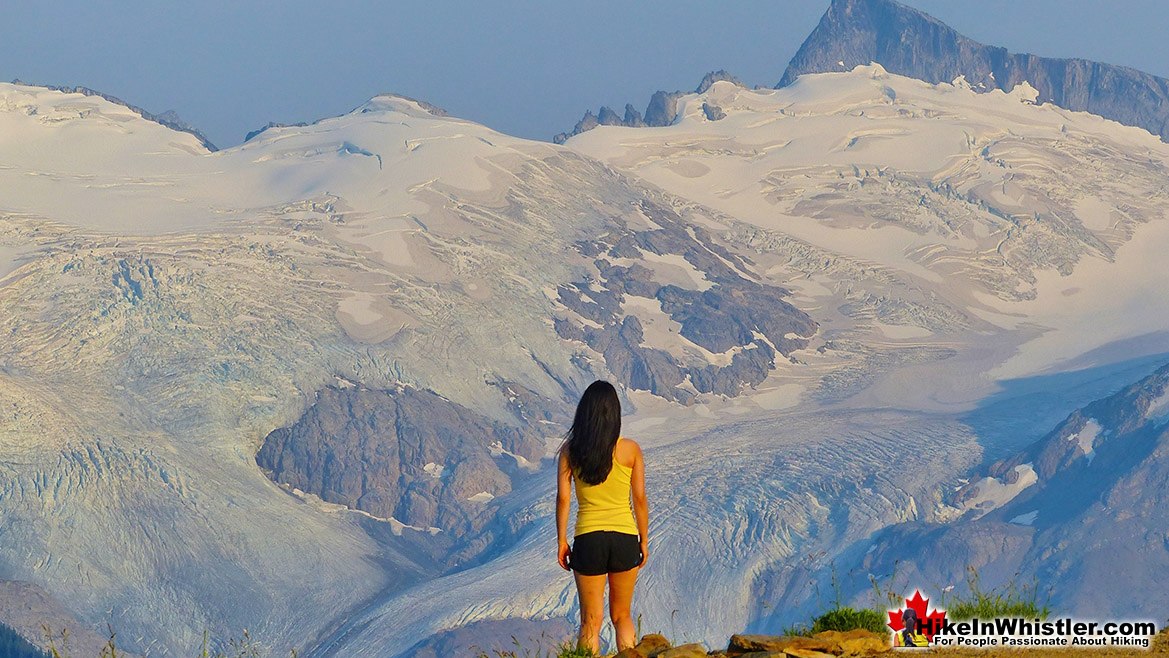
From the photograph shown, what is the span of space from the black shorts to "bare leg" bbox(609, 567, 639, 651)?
119 millimetres

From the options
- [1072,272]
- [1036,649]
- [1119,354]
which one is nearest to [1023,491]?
[1119,354]

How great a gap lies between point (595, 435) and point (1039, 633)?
3.18 metres

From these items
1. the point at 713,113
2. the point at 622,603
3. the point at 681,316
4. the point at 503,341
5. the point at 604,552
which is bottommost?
the point at 622,603

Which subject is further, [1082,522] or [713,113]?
[713,113]

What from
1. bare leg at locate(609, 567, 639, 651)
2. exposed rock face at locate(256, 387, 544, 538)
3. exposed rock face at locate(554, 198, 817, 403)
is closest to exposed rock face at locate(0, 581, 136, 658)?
exposed rock face at locate(256, 387, 544, 538)

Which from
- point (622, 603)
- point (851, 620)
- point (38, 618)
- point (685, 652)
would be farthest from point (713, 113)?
point (685, 652)

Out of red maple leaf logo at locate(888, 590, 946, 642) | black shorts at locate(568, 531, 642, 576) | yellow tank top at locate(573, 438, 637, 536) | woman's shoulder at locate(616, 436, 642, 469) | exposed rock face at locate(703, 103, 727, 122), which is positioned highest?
exposed rock face at locate(703, 103, 727, 122)

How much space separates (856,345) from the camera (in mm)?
131375

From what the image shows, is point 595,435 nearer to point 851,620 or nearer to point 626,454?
point 626,454

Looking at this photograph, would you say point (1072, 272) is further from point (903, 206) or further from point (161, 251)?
point (161, 251)

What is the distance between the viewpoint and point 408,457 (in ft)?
417

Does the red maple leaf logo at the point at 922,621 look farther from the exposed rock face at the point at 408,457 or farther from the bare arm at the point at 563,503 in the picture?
the exposed rock face at the point at 408,457

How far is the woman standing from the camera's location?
1060 centimetres

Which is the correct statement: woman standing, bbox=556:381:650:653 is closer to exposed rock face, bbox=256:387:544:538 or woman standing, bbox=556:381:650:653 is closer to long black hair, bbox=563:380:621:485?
long black hair, bbox=563:380:621:485
